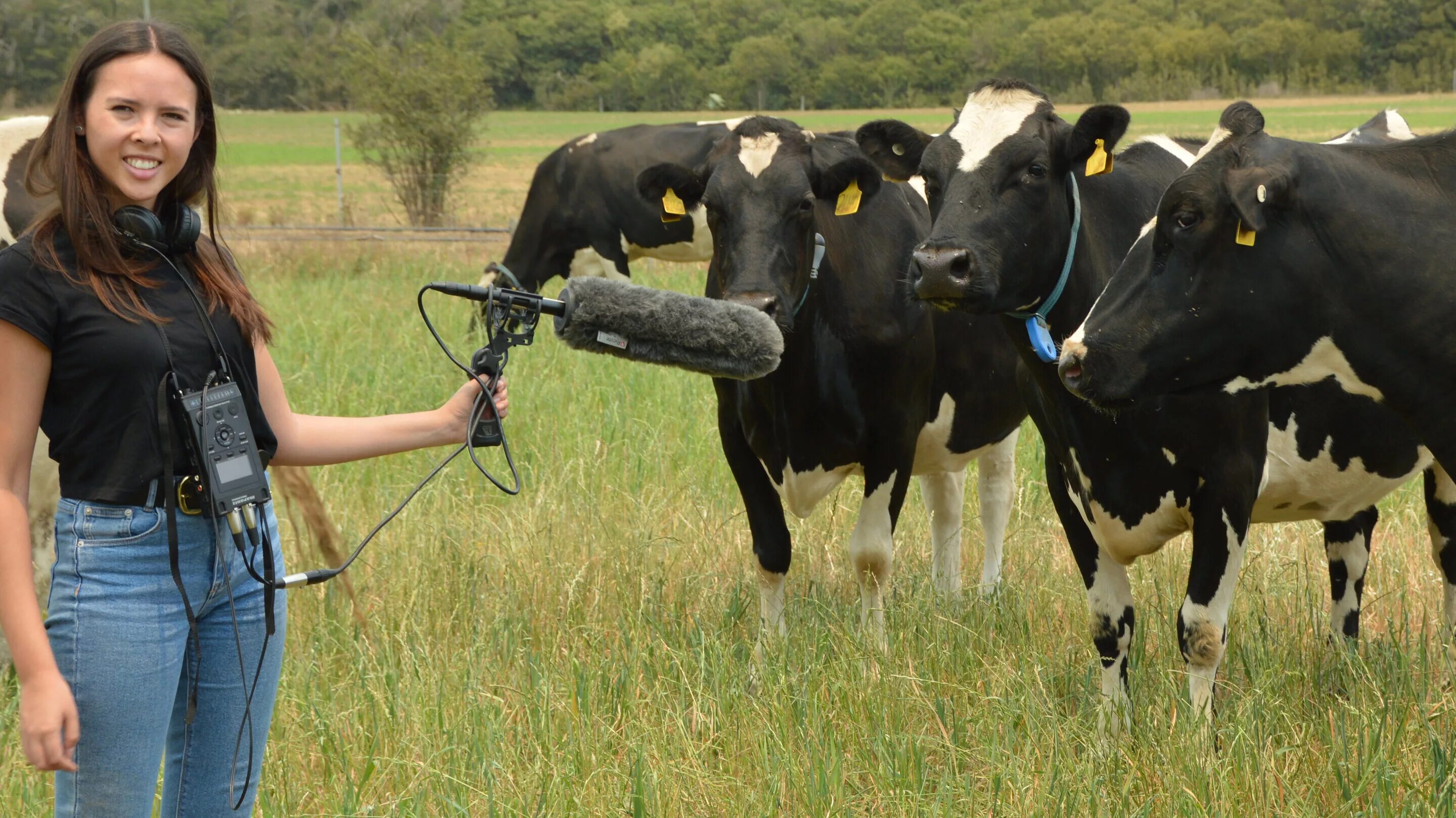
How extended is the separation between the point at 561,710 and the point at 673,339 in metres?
1.69

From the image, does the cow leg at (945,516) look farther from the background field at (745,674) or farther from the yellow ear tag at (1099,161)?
the yellow ear tag at (1099,161)

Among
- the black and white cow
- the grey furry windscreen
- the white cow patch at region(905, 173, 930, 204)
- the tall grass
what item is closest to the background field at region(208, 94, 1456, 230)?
the black and white cow

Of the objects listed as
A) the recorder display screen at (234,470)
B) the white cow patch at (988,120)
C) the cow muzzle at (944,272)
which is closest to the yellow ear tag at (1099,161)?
the white cow patch at (988,120)

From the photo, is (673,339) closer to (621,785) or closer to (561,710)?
(621,785)

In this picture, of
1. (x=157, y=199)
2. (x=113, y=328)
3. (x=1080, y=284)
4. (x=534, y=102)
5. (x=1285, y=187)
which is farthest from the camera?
(x=534, y=102)

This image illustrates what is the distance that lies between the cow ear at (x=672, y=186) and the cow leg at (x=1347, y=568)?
282 cm

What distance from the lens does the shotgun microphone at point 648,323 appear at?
8.84 feet

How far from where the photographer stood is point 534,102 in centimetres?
8150

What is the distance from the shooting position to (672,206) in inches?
216

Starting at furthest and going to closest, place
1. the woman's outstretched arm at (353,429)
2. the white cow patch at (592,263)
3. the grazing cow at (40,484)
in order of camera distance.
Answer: the white cow patch at (592,263) < the grazing cow at (40,484) < the woman's outstretched arm at (353,429)

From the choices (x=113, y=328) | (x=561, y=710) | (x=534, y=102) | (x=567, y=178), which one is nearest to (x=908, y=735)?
(x=561, y=710)

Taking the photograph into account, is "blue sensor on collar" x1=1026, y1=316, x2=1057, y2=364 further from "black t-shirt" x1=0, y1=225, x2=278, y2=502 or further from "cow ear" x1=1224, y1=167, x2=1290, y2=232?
"black t-shirt" x1=0, y1=225, x2=278, y2=502

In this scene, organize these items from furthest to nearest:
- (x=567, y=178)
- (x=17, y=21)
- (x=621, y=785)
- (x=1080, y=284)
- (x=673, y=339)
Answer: (x=17, y=21), (x=567, y=178), (x=1080, y=284), (x=621, y=785), (x=673, y=339)

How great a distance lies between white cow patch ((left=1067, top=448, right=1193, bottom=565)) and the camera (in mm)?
4152
